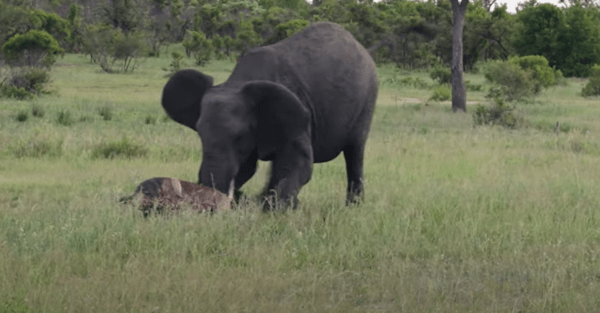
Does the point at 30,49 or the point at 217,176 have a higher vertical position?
the point at 217,176

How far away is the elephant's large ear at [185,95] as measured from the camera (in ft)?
23.0

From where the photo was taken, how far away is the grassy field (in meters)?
4.63

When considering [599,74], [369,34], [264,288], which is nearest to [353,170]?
[264,288]

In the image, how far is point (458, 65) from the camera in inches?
910

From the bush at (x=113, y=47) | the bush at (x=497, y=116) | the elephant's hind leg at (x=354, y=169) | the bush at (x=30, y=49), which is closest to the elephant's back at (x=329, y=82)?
the elephant's hind leg at (x=354, y=169)

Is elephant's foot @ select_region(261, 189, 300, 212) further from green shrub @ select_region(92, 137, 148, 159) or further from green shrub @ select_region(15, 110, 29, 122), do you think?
green shrub @ select_region(15, 110, 29, 122)

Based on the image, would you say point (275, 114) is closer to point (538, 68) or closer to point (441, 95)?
point (441, 95)

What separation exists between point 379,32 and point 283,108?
4793 centimetres

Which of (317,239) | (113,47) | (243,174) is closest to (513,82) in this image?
(243,174)

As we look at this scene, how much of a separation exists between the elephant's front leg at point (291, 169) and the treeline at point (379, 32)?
84.3 feet

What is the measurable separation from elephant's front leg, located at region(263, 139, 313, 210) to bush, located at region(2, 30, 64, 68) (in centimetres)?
2505

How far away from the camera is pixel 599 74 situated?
29.5 metres

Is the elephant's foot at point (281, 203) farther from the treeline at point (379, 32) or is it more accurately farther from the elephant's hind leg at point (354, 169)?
the treeline at point (379, 32)

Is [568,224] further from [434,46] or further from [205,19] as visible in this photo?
[205,19]
